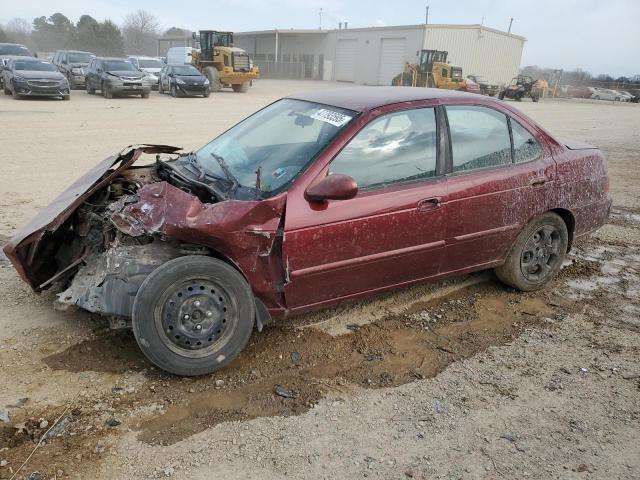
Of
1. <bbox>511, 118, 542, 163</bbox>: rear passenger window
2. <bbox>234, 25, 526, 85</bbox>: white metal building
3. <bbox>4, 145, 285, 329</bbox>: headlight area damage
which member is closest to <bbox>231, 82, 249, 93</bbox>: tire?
<bbox>234, 25, 526, 85</bbox>: white metal building

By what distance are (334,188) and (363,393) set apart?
122cm

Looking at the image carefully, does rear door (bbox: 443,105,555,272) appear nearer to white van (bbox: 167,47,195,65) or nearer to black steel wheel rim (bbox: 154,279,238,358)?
black steel wheel rim (bbox: 154,279,238,358)

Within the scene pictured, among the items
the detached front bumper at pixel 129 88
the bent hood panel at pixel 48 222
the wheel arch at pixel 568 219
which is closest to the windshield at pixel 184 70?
the detached front bumper at pixel 129 88

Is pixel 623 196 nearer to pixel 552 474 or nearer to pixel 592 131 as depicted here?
pixel 552 474

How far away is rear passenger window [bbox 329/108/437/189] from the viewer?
3.46 metres

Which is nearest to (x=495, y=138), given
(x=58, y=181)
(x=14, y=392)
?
(x=14, y=392)

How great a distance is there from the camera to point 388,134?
3625mm

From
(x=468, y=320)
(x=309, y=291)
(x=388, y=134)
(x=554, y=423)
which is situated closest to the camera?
(x=554, y=423)

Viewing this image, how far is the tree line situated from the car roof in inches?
2251

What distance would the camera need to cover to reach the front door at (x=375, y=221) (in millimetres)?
3262

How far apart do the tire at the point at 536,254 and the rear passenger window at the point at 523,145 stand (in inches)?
19.7

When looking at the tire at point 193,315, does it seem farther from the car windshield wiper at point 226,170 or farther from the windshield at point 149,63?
the windshield at point 149,63

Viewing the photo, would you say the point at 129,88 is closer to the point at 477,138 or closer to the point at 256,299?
the point at 477,138

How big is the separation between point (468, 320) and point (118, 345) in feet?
8.19
